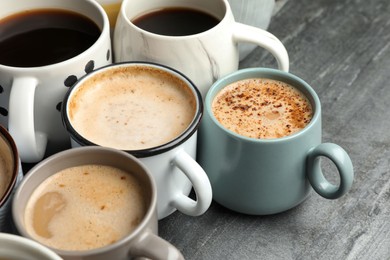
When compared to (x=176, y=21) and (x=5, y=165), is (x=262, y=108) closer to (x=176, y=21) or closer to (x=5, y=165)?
(x=176, y=21)

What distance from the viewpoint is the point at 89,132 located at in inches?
27.3

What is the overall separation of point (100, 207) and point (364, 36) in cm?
57

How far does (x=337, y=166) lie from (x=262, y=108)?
11 centimetres

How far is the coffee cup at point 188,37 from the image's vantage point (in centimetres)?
74

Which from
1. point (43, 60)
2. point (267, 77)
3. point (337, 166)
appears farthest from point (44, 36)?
point (337, 166)

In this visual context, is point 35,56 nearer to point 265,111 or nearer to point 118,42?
point 118,42

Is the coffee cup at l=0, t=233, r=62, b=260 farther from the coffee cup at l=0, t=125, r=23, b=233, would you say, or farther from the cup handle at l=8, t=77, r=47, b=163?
the cup handle at l=8, t=77, r=47, b=163

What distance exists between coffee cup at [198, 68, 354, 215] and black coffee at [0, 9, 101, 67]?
168 mm

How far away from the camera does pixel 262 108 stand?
29.5 inches

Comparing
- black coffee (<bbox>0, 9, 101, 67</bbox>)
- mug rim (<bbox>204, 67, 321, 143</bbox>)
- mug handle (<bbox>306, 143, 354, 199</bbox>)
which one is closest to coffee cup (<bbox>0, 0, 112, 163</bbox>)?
black coffee (<bbox>0, 9, 101, 67</bbox>)

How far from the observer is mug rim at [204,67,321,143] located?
688 millimetres

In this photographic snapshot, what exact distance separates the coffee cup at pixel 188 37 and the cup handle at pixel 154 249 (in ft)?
0.80

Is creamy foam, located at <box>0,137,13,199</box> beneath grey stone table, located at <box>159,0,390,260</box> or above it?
above

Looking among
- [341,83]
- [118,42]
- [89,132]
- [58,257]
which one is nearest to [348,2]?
[341,83]
